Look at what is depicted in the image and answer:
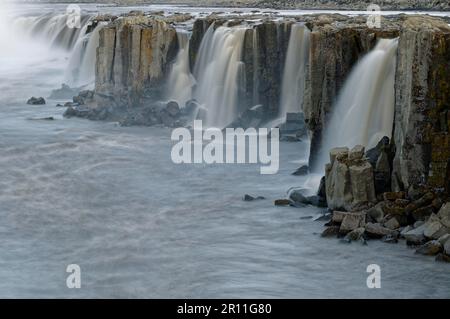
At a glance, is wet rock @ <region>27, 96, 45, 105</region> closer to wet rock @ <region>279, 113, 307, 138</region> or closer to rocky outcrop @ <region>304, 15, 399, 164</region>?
wet rock @ <region>279, 113, 307, 138</region>

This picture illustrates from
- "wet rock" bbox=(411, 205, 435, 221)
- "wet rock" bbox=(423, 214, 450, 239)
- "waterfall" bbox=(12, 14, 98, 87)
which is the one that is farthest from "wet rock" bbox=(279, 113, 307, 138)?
"waterfall" bbox=(12, 14, 98, 87)

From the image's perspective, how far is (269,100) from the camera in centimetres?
4612

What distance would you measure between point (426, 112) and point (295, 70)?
54.5 ft

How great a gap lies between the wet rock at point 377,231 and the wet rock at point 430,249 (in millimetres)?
1362

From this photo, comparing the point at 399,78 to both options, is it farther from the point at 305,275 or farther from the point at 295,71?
the point at 295,71

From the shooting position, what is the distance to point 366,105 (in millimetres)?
34094

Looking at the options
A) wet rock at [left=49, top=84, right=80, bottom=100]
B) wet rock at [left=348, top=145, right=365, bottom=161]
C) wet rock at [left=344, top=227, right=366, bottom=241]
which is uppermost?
wet rock at [left=348, top=145, right=365, bottom=161]

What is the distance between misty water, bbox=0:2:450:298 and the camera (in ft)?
81.7

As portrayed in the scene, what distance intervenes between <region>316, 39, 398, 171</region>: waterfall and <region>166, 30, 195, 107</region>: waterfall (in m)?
16.1

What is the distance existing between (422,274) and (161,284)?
646cm

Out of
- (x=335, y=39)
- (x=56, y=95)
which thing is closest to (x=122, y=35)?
(x=56, y=95)

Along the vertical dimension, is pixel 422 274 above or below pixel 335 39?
below

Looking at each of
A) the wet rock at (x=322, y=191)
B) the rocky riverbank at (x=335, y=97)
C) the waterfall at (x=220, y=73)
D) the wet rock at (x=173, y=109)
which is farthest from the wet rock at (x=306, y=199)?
the wet rock at (x=173, y=109)

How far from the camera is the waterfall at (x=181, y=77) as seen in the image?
5091 cm
